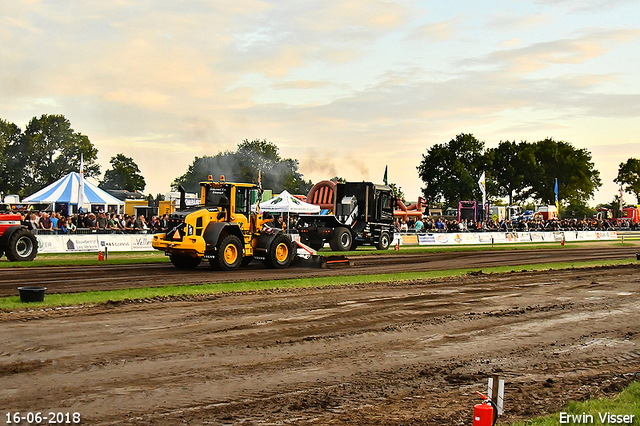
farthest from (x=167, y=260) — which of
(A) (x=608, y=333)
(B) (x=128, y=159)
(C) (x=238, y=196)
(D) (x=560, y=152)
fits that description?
(B) (x=128, y=159)

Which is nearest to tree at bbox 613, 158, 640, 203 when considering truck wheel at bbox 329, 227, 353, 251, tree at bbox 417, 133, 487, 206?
tree at bbox 417, 133, 487, 206

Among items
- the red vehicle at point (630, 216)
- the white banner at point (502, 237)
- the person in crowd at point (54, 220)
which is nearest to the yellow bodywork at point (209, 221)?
the person in crowd at point (54, 220)

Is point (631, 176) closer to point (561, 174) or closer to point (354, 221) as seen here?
point (561, 174)

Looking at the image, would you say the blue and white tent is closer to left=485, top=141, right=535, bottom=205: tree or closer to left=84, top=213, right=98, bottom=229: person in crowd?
left=84, top=213, right=98, bottom=229: person in crowd

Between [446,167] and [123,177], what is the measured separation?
57.5 meters

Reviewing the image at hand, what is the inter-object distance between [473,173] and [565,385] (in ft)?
274

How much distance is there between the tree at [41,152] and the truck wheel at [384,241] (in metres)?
69.2

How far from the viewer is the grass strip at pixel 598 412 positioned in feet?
17.4

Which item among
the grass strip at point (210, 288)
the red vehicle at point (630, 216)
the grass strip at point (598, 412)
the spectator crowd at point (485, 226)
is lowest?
the grass strip at point (598, 412)

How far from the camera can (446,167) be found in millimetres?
88812

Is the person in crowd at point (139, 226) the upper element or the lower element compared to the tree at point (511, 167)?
lower

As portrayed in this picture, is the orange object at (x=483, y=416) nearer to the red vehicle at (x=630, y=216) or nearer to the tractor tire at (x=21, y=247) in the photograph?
the tractor tire at (x=21, y=247)

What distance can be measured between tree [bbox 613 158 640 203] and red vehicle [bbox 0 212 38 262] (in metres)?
94.1

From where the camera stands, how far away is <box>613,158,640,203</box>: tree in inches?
3777
